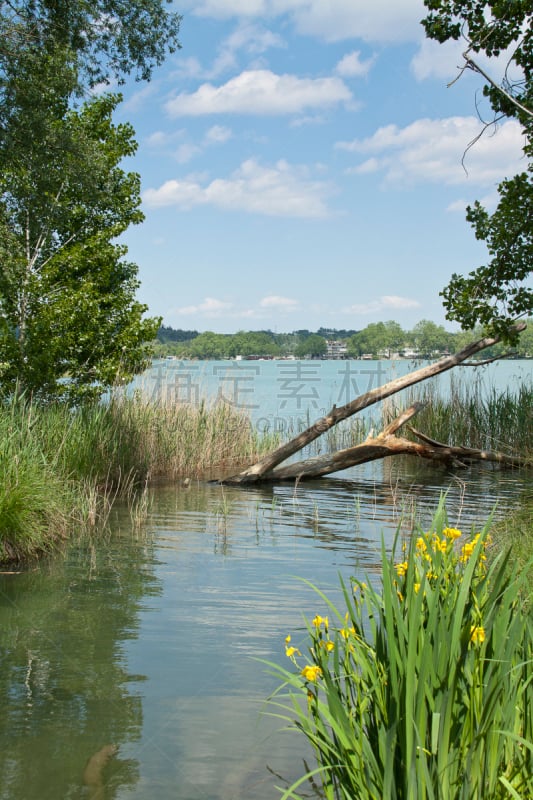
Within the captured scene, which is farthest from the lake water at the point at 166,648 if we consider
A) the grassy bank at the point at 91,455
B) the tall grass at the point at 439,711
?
the tall grass at the point at 439,711

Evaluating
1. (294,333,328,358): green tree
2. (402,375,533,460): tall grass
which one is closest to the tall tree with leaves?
(402,375,533,460): tall grass

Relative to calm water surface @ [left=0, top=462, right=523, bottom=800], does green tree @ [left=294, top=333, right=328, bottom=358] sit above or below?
above

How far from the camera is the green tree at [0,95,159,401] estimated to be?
13.1 metres

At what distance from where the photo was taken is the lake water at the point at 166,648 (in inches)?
149

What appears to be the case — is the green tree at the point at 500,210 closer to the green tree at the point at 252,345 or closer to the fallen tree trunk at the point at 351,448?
the fallen tree trunk at the point at 351,448

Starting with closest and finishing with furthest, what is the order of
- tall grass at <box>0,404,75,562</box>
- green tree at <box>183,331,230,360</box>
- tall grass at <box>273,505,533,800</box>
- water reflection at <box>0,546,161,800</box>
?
tall grass at <box>273,505,533,800</box>, water reflection at <box>0,546,161,800</box>, tall grass at <box>0,404,75,562</box>, green tree at <box>183,331,230,360</box>

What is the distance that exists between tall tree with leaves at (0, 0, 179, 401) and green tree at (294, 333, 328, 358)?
49315 millimetres

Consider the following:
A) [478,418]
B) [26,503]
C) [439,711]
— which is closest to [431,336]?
[478,418]

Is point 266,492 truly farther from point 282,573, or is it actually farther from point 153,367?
point 282,573

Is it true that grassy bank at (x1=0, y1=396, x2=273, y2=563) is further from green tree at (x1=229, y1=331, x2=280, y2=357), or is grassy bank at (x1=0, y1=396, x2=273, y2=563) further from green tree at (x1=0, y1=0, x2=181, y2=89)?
green tree at (x1=229, y1=331, x2=280, y2=357)

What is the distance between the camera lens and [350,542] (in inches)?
344

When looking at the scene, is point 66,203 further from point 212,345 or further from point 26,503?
point 212,345

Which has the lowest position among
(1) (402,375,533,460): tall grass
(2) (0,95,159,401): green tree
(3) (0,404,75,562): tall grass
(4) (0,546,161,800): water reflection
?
(4) (0,546,161,800): water reflection

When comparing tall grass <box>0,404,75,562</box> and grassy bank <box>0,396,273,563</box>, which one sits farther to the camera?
grassy bank <box>0,396,273,563</box>
